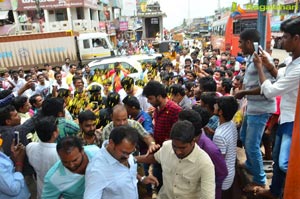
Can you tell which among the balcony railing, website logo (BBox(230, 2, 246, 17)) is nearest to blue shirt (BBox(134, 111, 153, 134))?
website logo (BBox(230, 2, 246, 17))

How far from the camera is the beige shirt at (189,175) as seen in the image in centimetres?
197

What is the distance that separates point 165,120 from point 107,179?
138 centimetres

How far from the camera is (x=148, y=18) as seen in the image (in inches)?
1645

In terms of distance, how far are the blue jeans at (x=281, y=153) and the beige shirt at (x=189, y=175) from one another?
0.90 metres

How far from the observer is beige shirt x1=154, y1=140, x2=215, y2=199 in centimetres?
197

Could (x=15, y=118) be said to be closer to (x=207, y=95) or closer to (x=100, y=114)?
(x=100, y=114)

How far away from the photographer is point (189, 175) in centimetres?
203

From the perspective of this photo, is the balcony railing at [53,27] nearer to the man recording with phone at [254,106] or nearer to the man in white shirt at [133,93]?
the man in white shirt at [133,93]

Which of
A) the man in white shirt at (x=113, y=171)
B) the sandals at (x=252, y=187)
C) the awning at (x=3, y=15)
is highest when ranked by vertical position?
the awning at (x=3, y=15)

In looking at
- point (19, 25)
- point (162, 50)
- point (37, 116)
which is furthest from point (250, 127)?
point (19, 25)

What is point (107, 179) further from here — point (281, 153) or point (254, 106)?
point (254, 106)

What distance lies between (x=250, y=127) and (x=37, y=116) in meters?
2.54

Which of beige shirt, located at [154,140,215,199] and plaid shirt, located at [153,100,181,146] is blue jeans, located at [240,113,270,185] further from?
beige shirt, located at [154,140,215,199]

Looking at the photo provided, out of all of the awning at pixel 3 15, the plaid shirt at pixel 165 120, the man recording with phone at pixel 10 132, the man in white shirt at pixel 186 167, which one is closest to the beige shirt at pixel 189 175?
the man in white shirt at pixel 186 167
